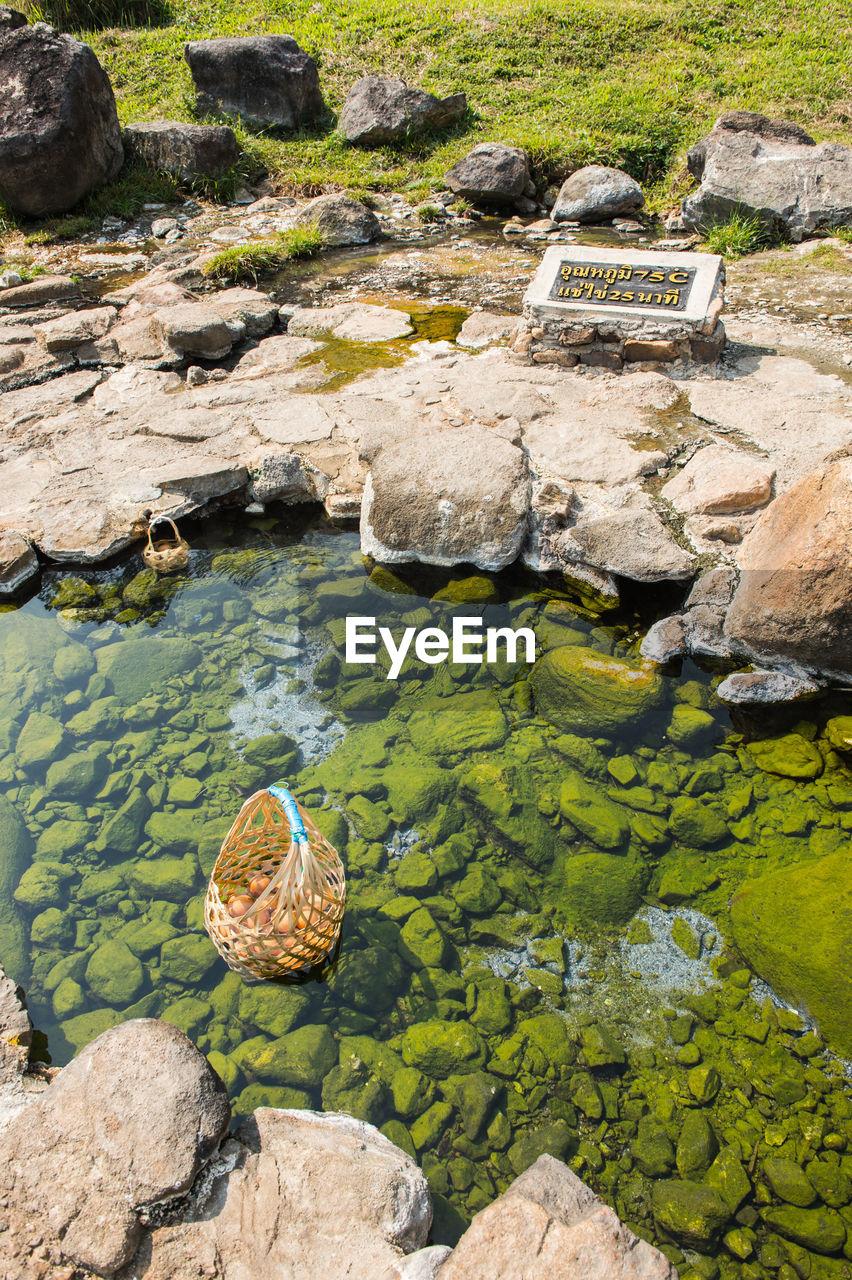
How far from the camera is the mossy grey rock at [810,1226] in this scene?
2109mm

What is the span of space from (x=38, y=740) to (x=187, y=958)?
1.45 m

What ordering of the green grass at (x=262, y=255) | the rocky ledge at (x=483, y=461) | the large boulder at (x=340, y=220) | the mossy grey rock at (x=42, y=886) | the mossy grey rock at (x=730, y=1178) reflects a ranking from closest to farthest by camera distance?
the mossy grey rock at (x=730, y=1178)
the mossy grey rock at (x=42, y=886)
the rocky ledge at (x=483, y=461)
the green grass at (x=262, y=255)
the large boulder at (x=340, y=220)

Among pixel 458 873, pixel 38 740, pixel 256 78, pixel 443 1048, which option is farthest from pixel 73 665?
pixel 256 78

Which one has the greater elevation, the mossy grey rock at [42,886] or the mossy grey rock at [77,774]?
the mossy grey rock at [77,774]

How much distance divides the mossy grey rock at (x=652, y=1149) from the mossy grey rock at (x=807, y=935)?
26.2 inches

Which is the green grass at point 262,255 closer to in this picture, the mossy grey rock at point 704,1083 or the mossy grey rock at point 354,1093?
the mossy grey rock at point 354,1093

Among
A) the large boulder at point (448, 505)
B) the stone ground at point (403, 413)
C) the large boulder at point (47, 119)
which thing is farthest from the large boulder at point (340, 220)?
the large boulder at point (448, 505)

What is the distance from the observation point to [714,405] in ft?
16.5

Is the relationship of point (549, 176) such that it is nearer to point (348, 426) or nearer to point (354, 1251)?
point (348, 426)

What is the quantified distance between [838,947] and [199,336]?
20.0 ft

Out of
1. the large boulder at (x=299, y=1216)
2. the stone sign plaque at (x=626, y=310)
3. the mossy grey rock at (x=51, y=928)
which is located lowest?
the mossy grey rock at (x=51, y=928)

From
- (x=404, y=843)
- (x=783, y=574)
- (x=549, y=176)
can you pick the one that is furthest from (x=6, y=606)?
(x=549, y=176)

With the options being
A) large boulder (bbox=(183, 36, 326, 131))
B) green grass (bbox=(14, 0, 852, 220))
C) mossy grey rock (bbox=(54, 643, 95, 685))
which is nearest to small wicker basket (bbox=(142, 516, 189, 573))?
mossy grey rock (bbox=(54, 643, 95, 685))

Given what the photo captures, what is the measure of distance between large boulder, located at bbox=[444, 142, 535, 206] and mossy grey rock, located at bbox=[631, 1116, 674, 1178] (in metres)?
10.8
